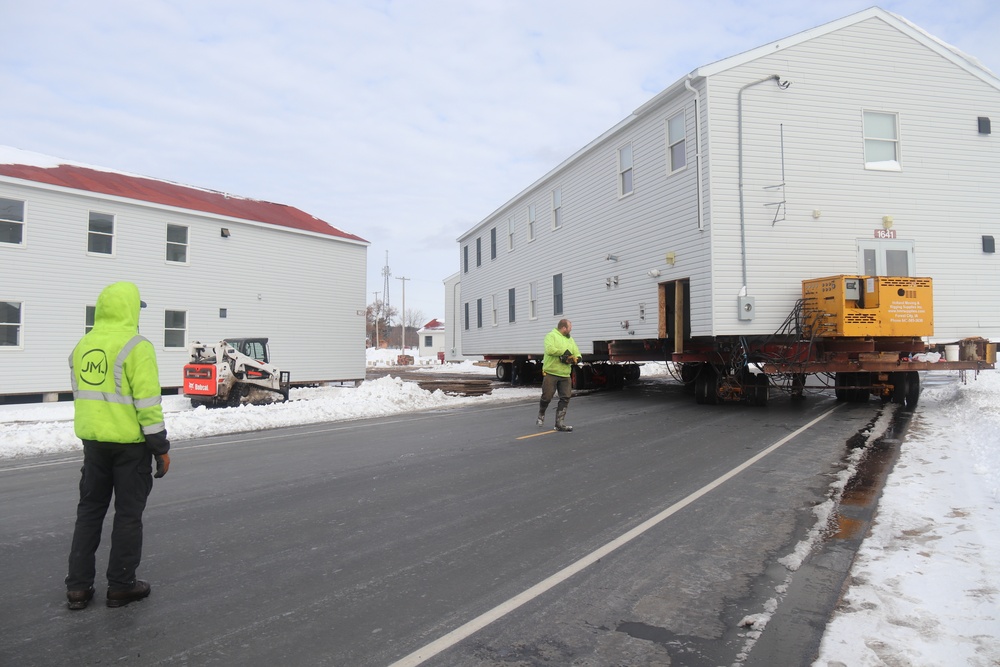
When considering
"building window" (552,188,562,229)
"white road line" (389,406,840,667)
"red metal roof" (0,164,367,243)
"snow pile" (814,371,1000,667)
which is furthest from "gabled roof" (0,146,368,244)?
"snow pile" (814,371,1000,667)

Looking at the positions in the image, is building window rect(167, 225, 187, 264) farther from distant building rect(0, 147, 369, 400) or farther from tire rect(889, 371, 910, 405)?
tire rect(889, 371, 910, 405)

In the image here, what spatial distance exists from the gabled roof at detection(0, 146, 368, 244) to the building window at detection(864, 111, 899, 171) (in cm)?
1930

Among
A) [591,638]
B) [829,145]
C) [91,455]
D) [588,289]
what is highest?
[829,145]

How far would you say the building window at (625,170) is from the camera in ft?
56.3

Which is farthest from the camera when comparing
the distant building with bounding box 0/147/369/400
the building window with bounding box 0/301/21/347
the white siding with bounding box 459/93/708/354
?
the distant building with bounding box 0/147/369/400

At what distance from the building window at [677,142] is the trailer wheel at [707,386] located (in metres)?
4.72

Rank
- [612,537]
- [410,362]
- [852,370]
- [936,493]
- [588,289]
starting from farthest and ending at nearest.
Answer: [410,362], [588,289], [852,370], [936,493], [612,537]

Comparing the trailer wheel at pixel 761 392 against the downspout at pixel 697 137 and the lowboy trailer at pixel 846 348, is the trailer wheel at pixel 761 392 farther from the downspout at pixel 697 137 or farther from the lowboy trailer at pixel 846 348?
the downspout at pixel 697 137

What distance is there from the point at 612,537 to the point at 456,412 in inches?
383

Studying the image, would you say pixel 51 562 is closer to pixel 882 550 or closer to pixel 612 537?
pixel 612 537

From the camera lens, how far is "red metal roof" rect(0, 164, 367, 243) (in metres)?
19.5

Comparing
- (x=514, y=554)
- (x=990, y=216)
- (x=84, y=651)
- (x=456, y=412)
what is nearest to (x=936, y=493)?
(x=514, y=554)

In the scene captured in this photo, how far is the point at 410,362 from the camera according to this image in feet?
182

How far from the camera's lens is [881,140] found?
1470 centimetres
